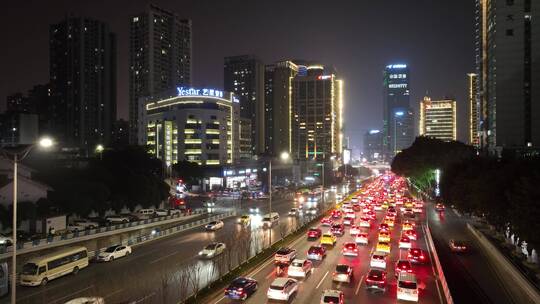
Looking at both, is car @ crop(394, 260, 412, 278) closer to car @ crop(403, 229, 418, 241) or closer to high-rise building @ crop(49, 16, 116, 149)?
car @ crop(403, 229, 418, 241)

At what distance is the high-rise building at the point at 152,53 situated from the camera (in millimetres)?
181625

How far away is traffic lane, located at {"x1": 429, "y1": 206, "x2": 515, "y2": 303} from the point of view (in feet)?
81.7

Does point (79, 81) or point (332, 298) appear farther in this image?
point (79, 81)

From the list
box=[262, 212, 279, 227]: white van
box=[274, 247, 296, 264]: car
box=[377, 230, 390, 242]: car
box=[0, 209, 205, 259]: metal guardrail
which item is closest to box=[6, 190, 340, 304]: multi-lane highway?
box=[274, 247, 296, 264]: car

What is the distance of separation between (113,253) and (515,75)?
111759 millimetres

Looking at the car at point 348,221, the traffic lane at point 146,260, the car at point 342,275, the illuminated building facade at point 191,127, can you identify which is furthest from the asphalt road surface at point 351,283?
the illuminated building facade at point 191,127

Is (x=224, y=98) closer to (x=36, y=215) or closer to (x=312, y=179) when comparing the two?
(x=312, y=179)

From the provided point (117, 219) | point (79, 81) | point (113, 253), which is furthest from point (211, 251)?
point (79, 81)

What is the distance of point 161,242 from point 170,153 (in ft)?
275

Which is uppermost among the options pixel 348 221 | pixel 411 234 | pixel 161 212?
pixel 411 234

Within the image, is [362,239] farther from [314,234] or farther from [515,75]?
[515,75]

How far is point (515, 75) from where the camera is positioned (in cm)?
11138

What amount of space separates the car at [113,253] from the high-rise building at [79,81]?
148916 millimetres

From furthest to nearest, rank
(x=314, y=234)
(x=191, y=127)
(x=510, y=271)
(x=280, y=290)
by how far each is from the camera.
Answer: (x=191, y=127)
(x=314, y=234)
(x=510, y=271)
(x=280, y=290)
